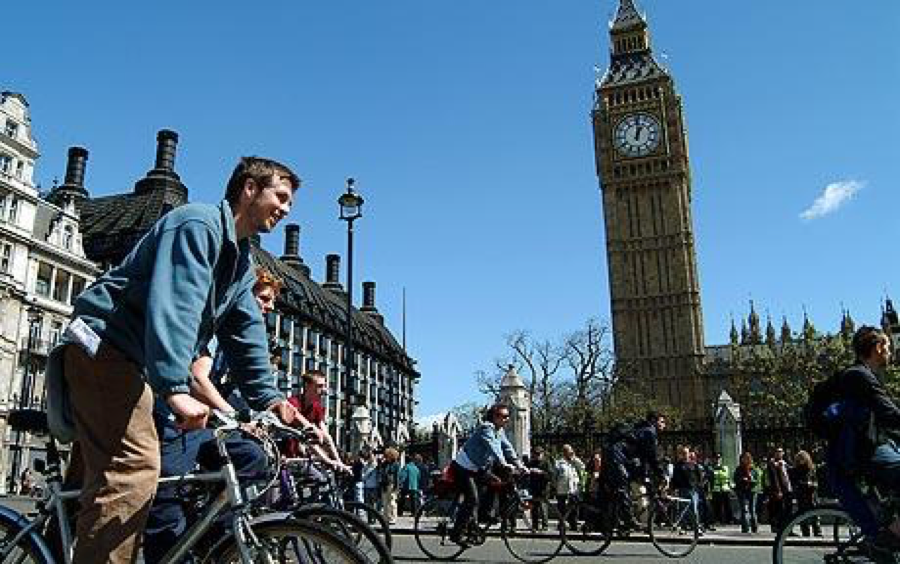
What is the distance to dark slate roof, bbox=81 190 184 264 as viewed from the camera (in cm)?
4744

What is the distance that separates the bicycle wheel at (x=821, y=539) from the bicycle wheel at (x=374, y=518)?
2.73m

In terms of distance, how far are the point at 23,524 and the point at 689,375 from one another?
86.8 m

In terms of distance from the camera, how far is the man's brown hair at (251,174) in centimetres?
318

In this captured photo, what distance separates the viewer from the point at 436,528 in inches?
341

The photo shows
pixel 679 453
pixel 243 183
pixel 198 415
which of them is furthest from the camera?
pixel 679 453

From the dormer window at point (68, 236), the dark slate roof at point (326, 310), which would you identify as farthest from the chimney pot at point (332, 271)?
the dormer window at point (68, 236)

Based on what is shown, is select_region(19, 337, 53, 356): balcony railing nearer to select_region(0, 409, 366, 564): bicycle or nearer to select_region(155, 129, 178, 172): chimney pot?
select_region(155, 129, 178, 172): chimney pot

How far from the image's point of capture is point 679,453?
48.3 ft

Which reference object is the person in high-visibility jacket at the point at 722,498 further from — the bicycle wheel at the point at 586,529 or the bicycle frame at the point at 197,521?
the bicycle frame at the point at 197,521

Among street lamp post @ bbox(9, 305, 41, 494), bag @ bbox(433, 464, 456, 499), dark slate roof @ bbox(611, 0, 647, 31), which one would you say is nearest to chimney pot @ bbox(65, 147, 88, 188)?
street lamp post @ bbox(9, 305, 41, 494)

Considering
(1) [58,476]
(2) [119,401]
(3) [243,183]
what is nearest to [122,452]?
(2) [119,401]

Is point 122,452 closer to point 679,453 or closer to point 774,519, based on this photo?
point 679,453

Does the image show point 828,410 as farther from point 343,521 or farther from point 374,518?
point 374,518

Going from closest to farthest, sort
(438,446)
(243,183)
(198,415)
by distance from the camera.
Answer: (198,415)
(243,183)
(438,446)
